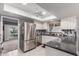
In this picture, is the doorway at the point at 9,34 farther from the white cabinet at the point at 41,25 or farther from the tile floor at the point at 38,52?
the white cabinet at the point at 41,25

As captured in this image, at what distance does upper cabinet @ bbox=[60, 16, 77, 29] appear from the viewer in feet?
4.24

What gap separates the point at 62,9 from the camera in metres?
1.36

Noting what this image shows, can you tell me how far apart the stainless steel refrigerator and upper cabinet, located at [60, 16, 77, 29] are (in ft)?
1.88

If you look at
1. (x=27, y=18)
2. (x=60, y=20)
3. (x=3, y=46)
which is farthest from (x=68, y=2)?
(x=3, y=46)

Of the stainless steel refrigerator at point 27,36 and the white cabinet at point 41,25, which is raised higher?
the white cabinet at point 41,25

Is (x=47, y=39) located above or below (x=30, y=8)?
below

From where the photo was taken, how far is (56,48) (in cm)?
131

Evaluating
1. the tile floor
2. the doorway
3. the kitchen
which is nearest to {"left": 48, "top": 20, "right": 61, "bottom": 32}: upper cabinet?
the kitchen

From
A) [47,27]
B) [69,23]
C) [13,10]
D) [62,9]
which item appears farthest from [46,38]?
[13,10]

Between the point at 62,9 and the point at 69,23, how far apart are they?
1.00ft

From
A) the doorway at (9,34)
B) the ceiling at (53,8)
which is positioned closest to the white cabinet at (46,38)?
the ceiling at (53,8)

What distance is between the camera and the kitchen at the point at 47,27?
1.30 metres

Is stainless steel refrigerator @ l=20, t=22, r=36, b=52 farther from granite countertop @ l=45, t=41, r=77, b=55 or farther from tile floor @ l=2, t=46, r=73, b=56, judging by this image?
granite countertop @ l=45, t=41, r=77, b=55

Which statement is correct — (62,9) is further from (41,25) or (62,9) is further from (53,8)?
(41,25)
